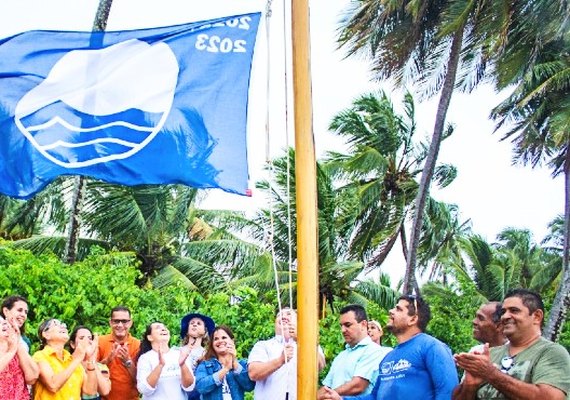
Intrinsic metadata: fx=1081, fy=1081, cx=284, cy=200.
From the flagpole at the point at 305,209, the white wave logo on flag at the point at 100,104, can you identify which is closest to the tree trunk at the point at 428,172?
the white wave logo on flag at the point at 100,104

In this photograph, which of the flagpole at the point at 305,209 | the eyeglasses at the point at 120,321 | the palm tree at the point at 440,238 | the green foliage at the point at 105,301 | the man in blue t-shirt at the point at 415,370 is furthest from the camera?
the palm tree at the point at 440,238

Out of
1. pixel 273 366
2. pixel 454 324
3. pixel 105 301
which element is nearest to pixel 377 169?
pixel 454 324

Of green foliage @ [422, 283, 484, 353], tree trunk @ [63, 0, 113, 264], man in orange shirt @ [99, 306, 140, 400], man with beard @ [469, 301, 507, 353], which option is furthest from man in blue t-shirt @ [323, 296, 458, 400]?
green foliage @ [422, 283, 484, 353]

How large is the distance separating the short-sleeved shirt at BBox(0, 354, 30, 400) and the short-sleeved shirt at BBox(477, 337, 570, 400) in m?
3.33

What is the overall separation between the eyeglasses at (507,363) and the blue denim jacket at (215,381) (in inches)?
110

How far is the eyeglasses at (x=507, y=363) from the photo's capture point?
5766 mm

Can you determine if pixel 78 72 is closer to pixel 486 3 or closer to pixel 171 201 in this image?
pixel 486 3

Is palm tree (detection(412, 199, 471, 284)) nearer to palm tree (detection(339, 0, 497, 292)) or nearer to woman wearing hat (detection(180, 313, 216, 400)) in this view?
palm tree (detection(339, 0, 497, 292))

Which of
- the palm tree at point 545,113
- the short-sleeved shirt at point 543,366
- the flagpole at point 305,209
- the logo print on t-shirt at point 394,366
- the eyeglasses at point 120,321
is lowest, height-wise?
the logo print on t-shirt at point 394,366

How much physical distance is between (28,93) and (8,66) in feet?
0.87

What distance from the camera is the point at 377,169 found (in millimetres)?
28953

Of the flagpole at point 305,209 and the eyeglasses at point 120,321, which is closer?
the flagpole at point 305,209

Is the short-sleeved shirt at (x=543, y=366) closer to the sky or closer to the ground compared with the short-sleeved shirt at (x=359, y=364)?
closer to the sky

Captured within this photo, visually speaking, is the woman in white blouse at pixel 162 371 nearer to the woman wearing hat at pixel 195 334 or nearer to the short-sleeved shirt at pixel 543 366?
the woman wearing hat at pixel 195 334
